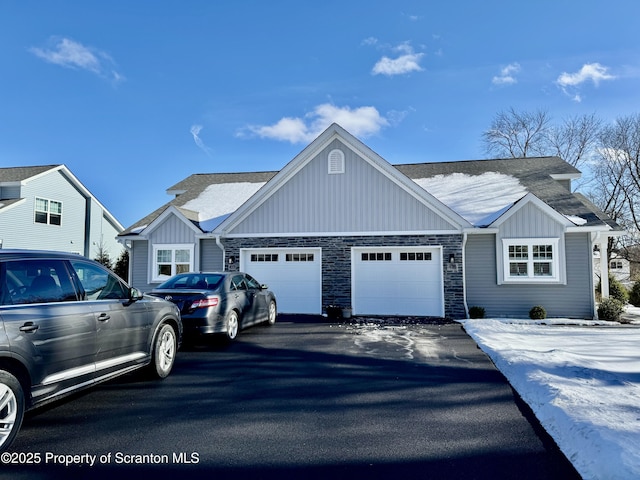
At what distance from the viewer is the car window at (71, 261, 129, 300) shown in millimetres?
4798

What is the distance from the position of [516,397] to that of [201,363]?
16.4ft

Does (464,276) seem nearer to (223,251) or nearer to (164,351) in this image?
(223,251)

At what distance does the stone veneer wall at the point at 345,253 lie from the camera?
43.9 ft

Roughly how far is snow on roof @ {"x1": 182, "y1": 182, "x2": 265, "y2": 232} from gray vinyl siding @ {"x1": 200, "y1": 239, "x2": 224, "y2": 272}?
548 mm

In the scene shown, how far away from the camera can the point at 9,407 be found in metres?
3.58

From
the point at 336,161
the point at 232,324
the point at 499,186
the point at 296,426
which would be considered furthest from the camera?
the point at 499,186

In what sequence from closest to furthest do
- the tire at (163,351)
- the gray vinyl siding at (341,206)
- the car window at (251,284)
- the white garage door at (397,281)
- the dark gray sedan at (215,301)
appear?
the tire at (163,351), the dark gray sedan at (215,301), the car window at (251,284), the white garage door at (397,281), the gray vinyl siding at (341,206)

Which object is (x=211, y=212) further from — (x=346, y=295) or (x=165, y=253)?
(x=346, y=295)

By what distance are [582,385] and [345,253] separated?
9.13 m

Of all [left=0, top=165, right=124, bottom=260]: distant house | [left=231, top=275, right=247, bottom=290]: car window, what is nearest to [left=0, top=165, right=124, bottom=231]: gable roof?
[left=0, top=165, right=124, bottom=260]: distant house

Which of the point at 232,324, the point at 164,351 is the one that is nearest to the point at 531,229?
the point at 232,324

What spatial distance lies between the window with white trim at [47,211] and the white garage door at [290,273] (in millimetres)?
16087

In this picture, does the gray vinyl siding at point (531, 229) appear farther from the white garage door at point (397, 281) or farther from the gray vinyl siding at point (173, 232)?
the gray vinyl siding at point (173, 232)

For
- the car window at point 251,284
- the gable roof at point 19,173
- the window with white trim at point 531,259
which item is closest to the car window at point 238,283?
the car window at point 251,284
